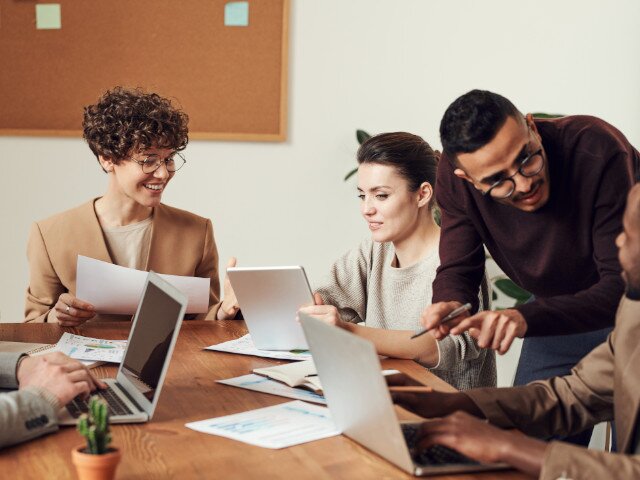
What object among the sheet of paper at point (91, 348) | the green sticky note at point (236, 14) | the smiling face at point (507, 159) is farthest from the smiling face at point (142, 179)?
the green sticky note at point (236, 14)

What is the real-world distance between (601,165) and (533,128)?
0.17 metres

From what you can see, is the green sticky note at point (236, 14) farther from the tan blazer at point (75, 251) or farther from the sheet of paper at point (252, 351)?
the sheet of paper at point (252, 351)

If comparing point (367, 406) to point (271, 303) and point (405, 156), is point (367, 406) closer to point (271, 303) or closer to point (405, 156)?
point (271, 303)

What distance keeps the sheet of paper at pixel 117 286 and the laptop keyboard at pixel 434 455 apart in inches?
43.0

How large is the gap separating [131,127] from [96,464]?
1.58 metres

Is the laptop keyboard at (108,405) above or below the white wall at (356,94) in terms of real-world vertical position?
below

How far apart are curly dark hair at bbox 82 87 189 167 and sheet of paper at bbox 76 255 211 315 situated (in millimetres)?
405

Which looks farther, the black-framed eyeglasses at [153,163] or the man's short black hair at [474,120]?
the black-framed eyeglasses at [153,163]

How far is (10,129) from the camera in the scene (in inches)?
138

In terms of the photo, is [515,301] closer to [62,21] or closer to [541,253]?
[541,253]

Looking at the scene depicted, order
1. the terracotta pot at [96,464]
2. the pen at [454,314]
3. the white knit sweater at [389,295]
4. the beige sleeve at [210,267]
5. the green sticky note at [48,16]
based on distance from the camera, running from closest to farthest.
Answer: the terracotta pot at [96,464], the pen at [454,314], the white knit sweater at [389,295], the beige sleeve at [210,267], the green sticky note at [48,16]

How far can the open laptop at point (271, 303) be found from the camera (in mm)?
2070

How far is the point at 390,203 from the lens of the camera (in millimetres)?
2367

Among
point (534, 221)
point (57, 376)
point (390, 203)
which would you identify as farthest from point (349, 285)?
point (57, 376)
